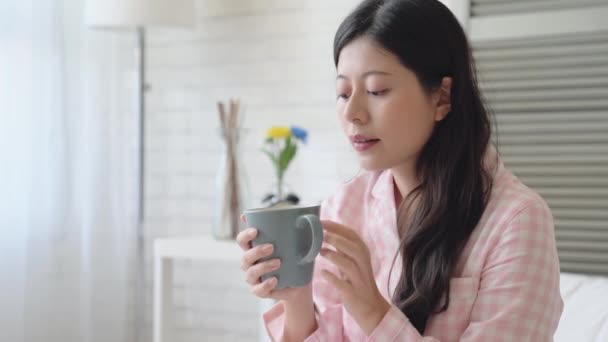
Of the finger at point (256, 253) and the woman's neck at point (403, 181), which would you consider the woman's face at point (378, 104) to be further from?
the finger at point (256, 253)

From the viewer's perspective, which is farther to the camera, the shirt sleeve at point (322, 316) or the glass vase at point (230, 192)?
the glass vase at point (230, 192)

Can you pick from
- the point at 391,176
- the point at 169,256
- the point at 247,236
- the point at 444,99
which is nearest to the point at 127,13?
the point at 169,256

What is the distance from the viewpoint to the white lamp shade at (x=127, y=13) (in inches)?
116

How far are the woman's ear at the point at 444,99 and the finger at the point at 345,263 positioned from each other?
332 mm

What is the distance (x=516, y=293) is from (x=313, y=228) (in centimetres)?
32

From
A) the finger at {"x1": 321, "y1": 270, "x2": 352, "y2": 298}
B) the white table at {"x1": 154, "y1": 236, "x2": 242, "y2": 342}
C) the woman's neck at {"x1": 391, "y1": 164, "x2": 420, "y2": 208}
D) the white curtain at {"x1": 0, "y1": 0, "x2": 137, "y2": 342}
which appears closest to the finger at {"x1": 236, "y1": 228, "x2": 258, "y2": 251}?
the finger at {"x1": 321, "y1": 270, "x2": 352, "y2": 298}

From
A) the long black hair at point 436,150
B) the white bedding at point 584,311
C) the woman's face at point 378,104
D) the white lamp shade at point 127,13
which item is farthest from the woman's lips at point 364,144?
the white lamp shade at point 127,13

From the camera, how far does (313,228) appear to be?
105 cm

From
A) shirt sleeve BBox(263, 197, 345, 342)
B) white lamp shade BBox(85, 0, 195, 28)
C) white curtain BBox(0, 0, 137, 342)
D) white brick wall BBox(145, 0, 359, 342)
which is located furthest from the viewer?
white brick wall BBox(145, 0, 359, 342)

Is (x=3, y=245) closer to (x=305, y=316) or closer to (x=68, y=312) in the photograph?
(x=68, y=312)

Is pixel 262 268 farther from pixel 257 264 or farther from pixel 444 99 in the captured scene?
pixel 444 99

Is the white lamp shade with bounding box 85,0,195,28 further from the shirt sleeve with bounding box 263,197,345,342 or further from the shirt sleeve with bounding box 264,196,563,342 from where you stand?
the shirt sleeve with bounding box 264,196,563,342

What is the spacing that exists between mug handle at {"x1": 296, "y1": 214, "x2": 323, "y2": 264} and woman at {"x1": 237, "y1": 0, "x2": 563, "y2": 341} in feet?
0.12

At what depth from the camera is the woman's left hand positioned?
1110 mm
